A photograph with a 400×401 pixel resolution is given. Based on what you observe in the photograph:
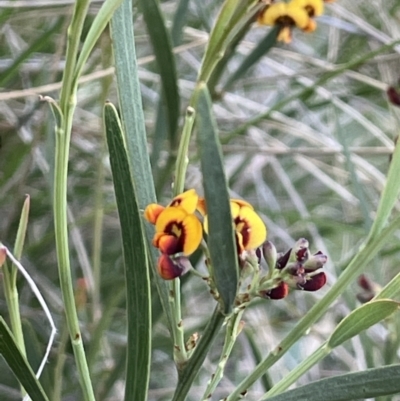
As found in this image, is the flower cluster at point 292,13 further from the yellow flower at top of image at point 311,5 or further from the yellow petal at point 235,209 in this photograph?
the yellow petal at point 235,209

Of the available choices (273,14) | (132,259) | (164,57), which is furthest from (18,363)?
(273,14)

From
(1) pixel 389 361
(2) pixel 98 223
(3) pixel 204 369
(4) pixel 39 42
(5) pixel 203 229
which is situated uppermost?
(4) pixel 39 42

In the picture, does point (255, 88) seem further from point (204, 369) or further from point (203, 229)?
point (203, 229)

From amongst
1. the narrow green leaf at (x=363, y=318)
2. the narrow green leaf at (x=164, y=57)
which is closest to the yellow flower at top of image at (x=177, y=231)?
the narrow green leaf at (x=363, y=318)

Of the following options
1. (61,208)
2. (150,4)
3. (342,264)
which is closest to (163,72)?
(150,4)

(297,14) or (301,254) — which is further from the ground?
(297,14)

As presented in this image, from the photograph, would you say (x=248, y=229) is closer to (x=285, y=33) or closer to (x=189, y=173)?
(x=285, y=33)
